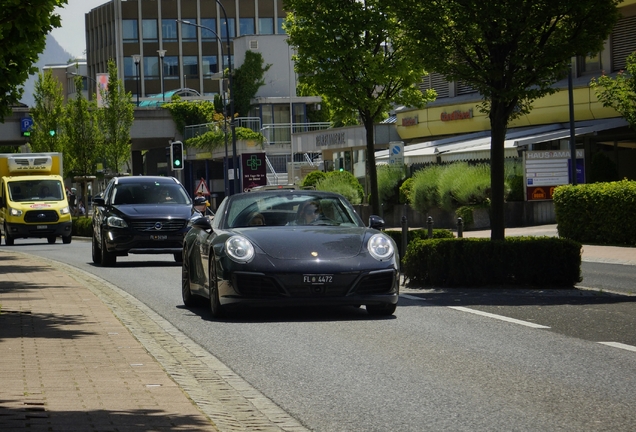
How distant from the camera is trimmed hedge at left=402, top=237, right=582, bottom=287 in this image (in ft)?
53.5

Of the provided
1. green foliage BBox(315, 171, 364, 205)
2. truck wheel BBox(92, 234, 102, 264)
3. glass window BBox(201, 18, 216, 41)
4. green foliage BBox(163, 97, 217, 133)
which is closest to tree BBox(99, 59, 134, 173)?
green foliage BBox(315, 171, 364, 205)

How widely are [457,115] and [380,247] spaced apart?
42979mm

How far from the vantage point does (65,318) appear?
42.3 feet

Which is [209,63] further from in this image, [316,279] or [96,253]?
[316,279]

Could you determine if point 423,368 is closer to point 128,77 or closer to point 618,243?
point 618,243

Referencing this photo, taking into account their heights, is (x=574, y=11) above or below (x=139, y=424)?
above

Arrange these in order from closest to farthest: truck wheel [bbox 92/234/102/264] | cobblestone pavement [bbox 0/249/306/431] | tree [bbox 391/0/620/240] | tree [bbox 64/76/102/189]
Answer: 1. cobblestone pavement [bbox 0/249/306/431]
2. tree [bbox 391/0/620/240]
3. truck wheel [bbox 92/234/102/264]
4. tree [bbox 64/76/102/189]

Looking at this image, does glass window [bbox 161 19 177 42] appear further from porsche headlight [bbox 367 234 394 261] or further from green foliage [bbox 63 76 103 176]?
porsche headlight [bbox 367 234 394 261]

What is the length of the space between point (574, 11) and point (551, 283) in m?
4.15

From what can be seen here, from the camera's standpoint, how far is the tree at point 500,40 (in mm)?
17797

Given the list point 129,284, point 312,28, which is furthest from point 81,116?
point 129,284

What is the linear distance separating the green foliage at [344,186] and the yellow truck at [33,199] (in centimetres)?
1254

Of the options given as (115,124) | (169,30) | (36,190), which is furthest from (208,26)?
(36,190)

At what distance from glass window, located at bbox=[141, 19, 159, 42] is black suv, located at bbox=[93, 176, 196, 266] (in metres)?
99.9
